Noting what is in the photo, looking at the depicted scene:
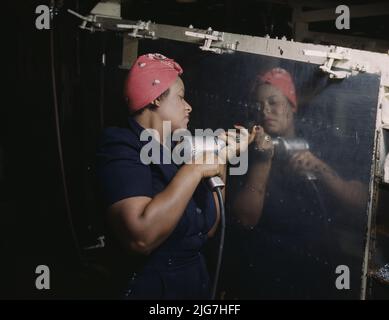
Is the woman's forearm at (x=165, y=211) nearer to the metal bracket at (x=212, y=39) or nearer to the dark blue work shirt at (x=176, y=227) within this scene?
the dark blue work shirt at (x=176, y=227)

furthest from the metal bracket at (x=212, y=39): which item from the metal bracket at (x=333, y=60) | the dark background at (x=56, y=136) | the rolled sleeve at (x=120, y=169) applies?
the dark background at (x=56, y=136)

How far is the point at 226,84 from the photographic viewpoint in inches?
131

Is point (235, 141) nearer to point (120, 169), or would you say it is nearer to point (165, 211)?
point (165, 211)

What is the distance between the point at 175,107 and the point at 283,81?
97 cm

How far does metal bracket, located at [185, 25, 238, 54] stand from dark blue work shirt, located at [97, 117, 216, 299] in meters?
0.90

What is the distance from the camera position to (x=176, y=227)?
3.12 meters

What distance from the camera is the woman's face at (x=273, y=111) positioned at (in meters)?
2.90

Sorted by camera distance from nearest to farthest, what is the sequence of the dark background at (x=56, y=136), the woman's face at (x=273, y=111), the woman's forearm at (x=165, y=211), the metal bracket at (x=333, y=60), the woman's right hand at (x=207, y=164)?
the metal bracket at (x=333, y=60), the woman's forearm at (x=165, y=211), the woman's face at (x=273, y=111), the woman's right hand at (x=207, y=164), the dark background at (x=56, y=136)

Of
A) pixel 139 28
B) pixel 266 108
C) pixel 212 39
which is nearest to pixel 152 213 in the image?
pixel 266 108

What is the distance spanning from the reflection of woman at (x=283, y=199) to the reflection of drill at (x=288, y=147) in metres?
0.03

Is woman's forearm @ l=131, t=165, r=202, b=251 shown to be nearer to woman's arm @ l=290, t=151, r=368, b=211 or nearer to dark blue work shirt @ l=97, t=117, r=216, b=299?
dark blue work shirt @ l=97, t=117, r=216, b=299
